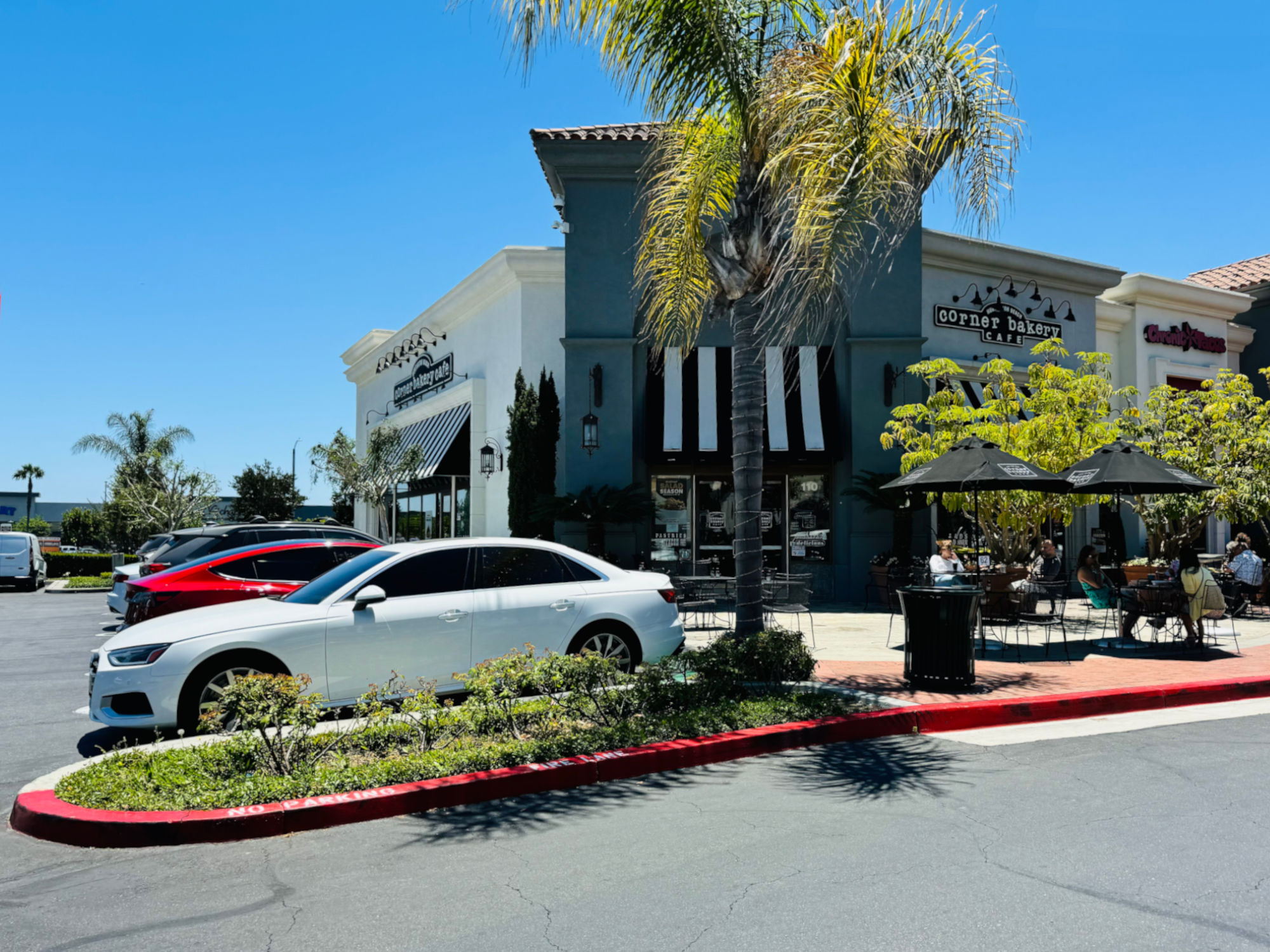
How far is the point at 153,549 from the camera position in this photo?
18.9 m

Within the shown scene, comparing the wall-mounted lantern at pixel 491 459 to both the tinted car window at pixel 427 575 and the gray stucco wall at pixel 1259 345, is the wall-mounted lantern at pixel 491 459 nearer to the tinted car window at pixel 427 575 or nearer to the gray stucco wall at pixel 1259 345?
the tinted car window at pixel 427 575

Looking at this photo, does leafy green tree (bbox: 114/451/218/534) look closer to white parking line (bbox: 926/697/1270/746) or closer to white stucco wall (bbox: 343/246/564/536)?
white stucco wall (bbox: 343/246/564/536)

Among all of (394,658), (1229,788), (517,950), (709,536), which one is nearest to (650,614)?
(394,658)

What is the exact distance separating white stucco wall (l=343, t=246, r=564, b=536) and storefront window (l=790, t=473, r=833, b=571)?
18.5 ft

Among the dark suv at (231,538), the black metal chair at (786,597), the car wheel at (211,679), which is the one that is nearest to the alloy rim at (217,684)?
the car wheel at (211,679)

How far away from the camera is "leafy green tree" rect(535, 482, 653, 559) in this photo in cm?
1859

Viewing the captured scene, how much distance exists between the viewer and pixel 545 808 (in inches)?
228

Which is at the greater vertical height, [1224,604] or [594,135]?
[594,135]

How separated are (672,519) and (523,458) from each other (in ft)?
11.2

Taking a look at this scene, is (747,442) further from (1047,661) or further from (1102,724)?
(1047,661)

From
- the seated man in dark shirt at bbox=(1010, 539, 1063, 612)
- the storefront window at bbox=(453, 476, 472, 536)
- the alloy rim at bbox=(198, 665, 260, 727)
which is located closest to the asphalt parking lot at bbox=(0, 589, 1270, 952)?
the alloy rim at bbox=(198, 665, 260, 727)

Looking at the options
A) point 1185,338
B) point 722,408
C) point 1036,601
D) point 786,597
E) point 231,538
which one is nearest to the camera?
point 1036,601

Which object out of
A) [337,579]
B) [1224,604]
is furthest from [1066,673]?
[337,579]

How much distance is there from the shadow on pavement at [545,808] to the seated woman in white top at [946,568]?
6.49 m
